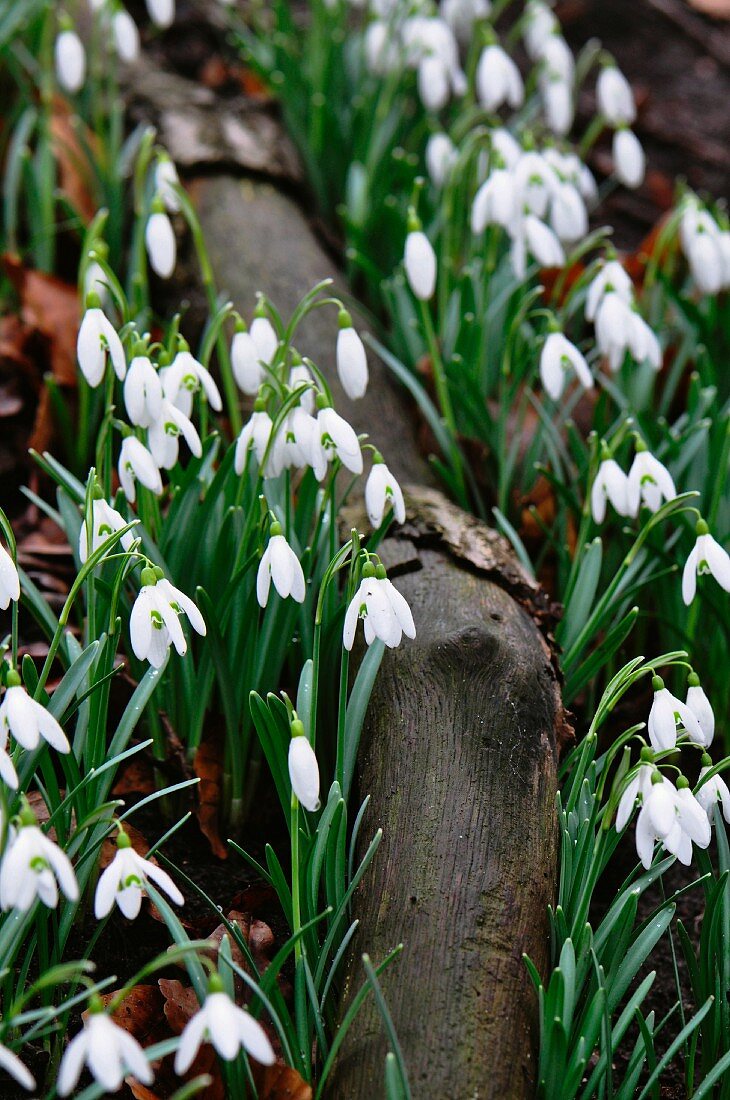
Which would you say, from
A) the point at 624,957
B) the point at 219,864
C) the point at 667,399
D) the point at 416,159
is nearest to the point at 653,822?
the point at 624,957

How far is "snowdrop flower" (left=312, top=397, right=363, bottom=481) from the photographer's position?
1.70 m

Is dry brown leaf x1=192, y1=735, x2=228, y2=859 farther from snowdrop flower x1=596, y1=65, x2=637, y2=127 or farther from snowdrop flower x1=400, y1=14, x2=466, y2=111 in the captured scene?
snowdrop flower x1=596, y1=65, x2=637, y2=127

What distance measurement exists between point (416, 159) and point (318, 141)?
30 cm

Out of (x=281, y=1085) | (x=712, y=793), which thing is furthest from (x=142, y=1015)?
(x=712, y=793)

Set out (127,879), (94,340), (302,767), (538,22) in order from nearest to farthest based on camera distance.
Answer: (127,879)
(302,767)
(94,340)
(538,22)

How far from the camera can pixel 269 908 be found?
1781 millimetres

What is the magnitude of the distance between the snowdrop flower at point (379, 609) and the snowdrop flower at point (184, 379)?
0.47m

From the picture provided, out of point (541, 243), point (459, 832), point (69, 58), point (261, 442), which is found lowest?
point (459, 832)

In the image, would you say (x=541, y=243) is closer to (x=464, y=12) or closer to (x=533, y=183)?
(x=533, y=183)

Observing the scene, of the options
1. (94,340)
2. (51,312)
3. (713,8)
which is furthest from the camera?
(713,8)

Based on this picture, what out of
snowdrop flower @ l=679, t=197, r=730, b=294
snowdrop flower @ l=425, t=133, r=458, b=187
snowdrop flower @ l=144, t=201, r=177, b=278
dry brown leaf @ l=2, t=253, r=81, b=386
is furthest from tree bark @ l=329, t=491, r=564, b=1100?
snowdrop flower @ l=425, t=133, r=458, b=187

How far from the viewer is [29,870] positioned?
118 cm

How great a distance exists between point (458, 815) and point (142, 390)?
0.81 metres

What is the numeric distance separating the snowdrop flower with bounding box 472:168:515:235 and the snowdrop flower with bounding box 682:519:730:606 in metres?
0.95
